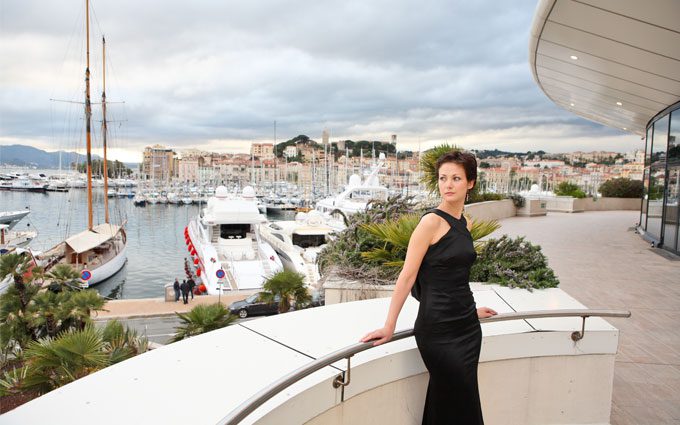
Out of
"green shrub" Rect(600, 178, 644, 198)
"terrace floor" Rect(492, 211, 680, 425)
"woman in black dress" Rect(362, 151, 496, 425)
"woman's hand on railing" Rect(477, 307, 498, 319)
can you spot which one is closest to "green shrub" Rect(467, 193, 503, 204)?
"terrace floor" Rect(492, 211, 680, 425)

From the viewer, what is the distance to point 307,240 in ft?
99.4

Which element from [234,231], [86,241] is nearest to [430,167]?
[234,231]

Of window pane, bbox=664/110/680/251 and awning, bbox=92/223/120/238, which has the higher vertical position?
window pane, bbox=664/110/680/251

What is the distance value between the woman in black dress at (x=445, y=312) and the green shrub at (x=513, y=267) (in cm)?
202

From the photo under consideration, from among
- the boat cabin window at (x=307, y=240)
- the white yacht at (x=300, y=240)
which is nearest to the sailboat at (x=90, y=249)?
the white yacht at (x=300, y=240)

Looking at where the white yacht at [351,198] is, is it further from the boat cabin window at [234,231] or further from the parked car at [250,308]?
the parked car at [250,308]

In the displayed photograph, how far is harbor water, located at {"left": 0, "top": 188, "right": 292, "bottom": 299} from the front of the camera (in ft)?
89.2

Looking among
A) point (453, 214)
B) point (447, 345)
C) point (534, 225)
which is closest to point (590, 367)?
point (447, 345)

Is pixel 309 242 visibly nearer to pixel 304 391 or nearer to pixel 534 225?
pixel 534 225

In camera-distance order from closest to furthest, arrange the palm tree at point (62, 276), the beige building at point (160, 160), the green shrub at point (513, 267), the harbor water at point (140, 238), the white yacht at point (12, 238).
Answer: the green shrub at point (513, 267) < the palm tree at point (62, 276) < the harbor water at point (140, 238) < the white yacht at point (12, 238) < the beige building at point (160, 160)

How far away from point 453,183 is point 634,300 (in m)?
6.09

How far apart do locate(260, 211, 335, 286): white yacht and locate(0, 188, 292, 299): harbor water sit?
6.55m

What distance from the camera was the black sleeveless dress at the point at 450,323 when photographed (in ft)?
7.13

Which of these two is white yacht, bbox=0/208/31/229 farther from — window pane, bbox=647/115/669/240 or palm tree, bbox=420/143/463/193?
window pane, bbox=647/115/669/240
